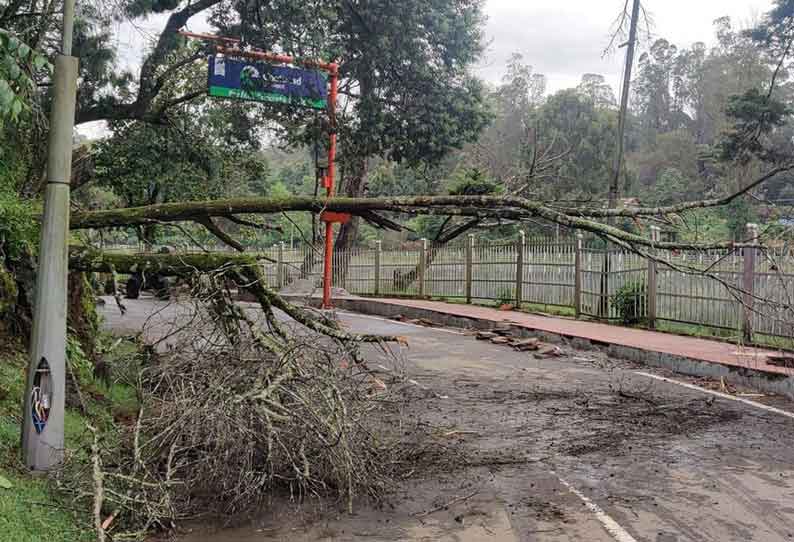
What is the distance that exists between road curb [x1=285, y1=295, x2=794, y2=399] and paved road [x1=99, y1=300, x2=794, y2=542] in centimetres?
67

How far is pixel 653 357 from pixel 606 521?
22.1ft

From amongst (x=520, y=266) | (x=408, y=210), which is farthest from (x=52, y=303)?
(x=520, y=266)

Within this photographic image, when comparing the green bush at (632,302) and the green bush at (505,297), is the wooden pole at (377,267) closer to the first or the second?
the green bush at (505,297)

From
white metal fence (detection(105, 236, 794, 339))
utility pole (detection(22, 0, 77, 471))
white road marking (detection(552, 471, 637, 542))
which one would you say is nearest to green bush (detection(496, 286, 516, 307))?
white metal fence (detection(105, 236, 794, 339))

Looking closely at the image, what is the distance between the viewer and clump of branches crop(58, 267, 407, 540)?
13.8 ft

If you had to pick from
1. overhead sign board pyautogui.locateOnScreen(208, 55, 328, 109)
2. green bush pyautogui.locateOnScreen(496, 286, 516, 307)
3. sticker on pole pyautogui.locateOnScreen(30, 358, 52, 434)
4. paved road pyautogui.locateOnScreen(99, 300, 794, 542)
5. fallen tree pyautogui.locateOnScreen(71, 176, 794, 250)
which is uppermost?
overhead sign board pyautogui.locateOnScreen(208, 55, 328, 109)

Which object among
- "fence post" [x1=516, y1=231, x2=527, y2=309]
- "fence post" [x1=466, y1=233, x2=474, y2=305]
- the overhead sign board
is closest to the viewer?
the overhead sign board

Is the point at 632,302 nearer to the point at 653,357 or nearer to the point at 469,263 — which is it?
the point at 653,357

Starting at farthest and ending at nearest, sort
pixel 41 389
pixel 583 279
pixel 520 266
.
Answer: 1. pixel 520 266
2. pixel 583 279
3. pixel 41 389

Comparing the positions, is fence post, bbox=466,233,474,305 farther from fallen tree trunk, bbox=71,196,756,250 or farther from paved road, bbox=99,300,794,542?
fallen tree trunk, bbox=71,196,756,250

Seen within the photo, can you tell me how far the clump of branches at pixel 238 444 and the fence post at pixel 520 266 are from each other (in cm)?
1309

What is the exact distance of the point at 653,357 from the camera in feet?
34.5

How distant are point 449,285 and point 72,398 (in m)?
15.8

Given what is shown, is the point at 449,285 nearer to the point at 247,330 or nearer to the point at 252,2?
the point at 252,2
